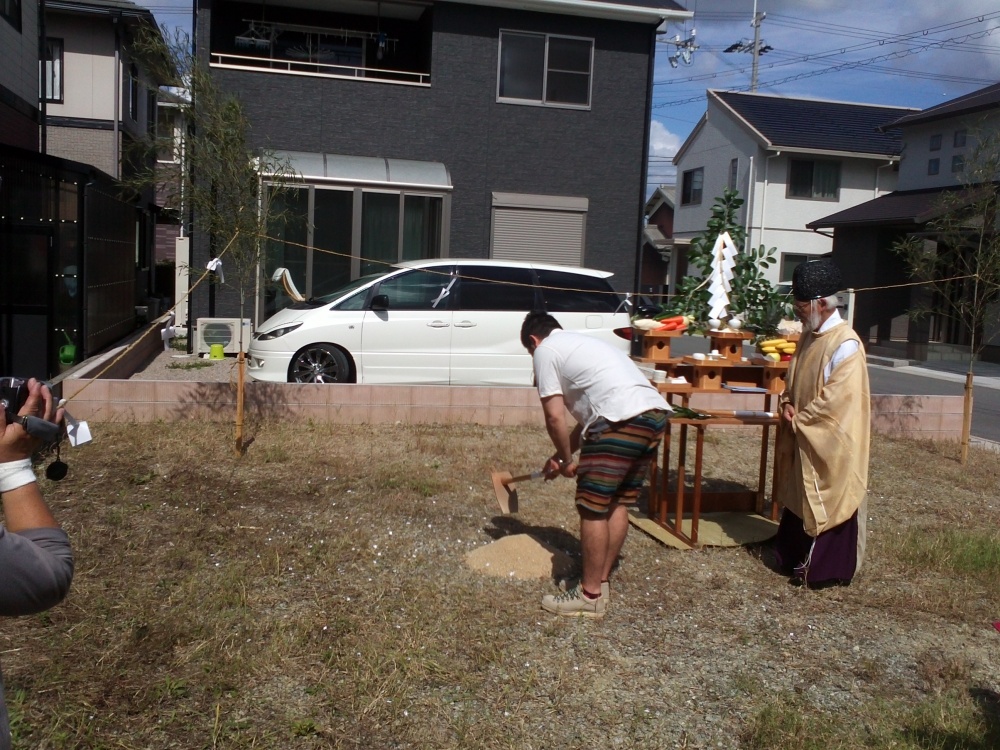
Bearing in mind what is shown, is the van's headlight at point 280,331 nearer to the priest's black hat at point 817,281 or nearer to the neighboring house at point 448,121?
the neighboring house at point 448,121

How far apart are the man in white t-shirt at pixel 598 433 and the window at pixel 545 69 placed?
1161 cm

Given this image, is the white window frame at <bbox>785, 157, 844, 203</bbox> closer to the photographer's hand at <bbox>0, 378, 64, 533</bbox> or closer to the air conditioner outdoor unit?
the air conditioner outdoor unit

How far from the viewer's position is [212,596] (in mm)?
4723

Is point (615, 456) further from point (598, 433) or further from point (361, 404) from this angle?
point (361, 404)

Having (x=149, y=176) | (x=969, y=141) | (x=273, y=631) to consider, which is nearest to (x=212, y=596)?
(x=273, y=631)

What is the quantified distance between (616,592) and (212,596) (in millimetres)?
2099

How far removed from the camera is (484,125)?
1544 centimetres

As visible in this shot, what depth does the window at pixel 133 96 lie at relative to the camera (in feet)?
72.6

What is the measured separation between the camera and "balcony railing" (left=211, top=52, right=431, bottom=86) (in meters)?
14.7

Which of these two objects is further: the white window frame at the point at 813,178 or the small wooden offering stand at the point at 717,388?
the white window frame at the point at 813,178

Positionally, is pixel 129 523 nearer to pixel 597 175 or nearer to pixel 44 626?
pixel 44 626

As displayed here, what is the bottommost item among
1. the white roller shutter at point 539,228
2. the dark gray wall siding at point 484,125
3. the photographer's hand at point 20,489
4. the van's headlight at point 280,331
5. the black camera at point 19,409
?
the van's headlight at point 280,331

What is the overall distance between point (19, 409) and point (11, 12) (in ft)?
43.3

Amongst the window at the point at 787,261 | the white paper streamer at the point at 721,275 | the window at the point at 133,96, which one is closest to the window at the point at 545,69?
the white paper streamer at the point at 721,275
